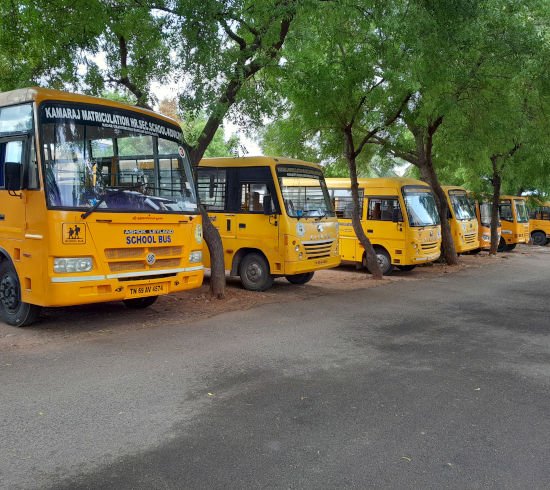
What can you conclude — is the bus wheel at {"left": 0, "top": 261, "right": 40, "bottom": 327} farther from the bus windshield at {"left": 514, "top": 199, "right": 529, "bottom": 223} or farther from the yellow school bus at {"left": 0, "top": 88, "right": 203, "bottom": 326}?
the bus windshield at {"left": 514, "top": 199, "right": 529, "bottom": 223}

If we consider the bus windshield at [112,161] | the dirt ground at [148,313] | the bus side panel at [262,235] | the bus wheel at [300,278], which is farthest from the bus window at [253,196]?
the bus windshield at [112,161]

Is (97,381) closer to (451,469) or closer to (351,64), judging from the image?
(451,469)

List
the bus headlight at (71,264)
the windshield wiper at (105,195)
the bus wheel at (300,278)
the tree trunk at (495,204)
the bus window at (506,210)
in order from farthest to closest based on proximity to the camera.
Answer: the bus window at (506,210), the tree trunk at (495,204), the bus wheel at (300,278), the windshield wiper at (105,195), the bus headlight at (71,264)

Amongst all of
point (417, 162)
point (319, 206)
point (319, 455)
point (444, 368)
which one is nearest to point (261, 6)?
point (319, 206)

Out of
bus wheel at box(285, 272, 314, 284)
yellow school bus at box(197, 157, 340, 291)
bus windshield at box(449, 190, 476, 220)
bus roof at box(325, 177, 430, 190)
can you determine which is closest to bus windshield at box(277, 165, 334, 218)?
yellow school bus at box(197, 157, 340, 291)

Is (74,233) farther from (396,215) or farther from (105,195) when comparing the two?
(396,215)

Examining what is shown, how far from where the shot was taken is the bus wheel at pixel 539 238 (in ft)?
96.3

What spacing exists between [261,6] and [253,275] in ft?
17.4

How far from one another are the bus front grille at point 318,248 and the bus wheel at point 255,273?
2.97 feet

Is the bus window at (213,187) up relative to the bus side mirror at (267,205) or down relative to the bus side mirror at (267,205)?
up

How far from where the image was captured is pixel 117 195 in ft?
23.7

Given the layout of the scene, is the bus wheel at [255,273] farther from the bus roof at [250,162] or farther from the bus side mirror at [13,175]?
the bus side mirror at [13,175]

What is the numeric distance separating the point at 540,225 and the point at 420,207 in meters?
17.7

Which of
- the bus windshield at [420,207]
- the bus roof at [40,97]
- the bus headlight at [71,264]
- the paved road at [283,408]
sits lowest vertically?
the paved road at [283,408]
